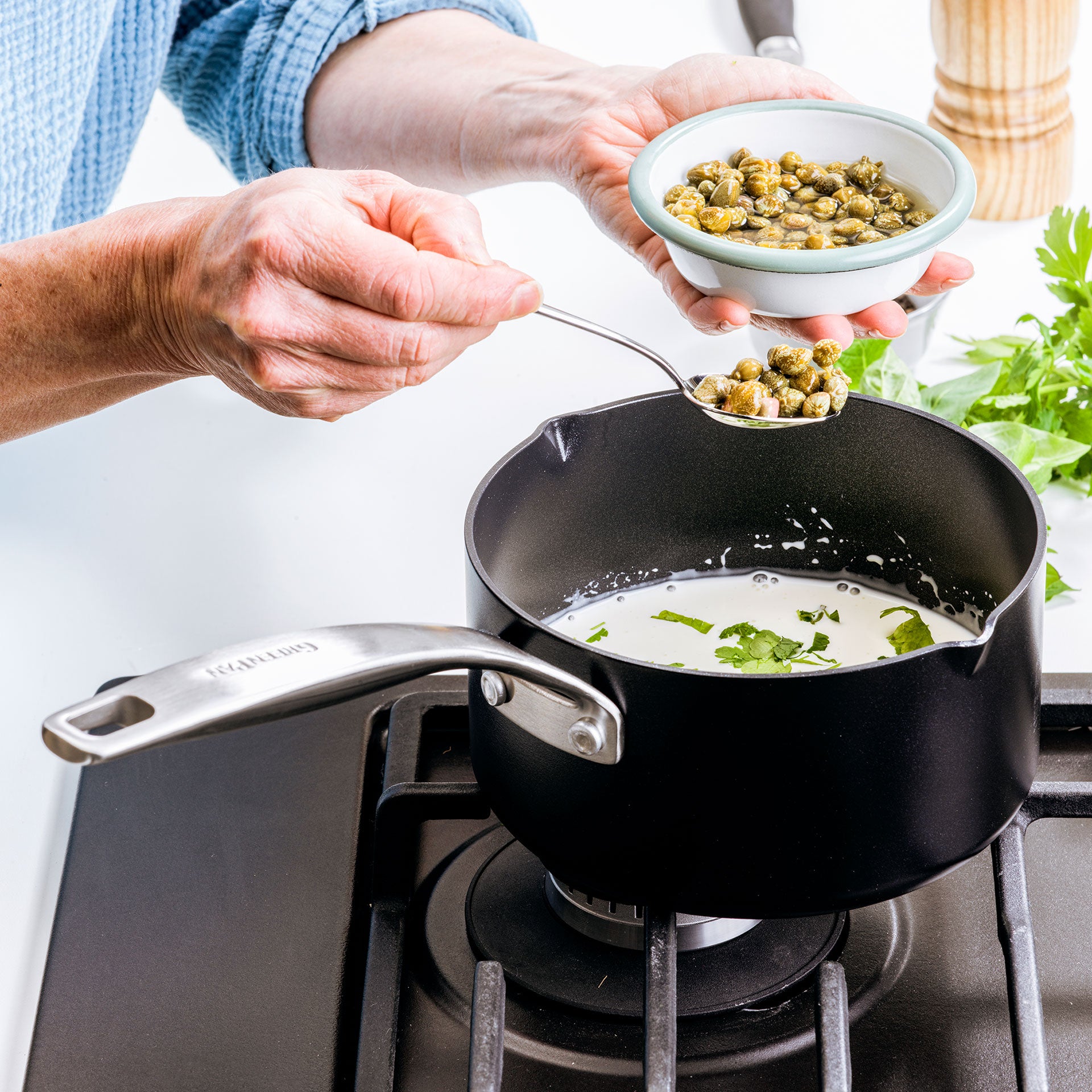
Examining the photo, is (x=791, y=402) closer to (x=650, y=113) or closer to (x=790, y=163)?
(x=790, y=163)

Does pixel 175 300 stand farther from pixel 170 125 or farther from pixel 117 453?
pixel 170 125

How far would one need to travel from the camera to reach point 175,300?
0.65 metres

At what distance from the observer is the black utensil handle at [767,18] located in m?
1.31

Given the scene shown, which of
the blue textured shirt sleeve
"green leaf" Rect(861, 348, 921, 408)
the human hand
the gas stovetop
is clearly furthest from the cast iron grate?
the blue textured shirt sleeve

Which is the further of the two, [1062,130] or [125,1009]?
[1062,130]

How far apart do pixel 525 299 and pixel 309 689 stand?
27cm

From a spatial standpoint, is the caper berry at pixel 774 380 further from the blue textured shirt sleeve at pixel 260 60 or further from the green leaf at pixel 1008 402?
the blue textured shirt sleeve at pixel 260 60

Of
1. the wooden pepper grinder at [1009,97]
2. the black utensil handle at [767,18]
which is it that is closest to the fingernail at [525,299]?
the wooden pepper grinder at [1009,97]

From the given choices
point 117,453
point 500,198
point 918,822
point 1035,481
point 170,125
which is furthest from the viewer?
point 170,125

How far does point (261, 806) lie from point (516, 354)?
484mm

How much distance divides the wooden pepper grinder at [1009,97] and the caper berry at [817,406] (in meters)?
0.55

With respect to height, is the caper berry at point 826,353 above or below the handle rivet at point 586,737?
below

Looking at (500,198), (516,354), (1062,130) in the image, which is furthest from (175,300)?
(1062,130)

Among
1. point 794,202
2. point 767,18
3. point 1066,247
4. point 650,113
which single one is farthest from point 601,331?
point 767,18
